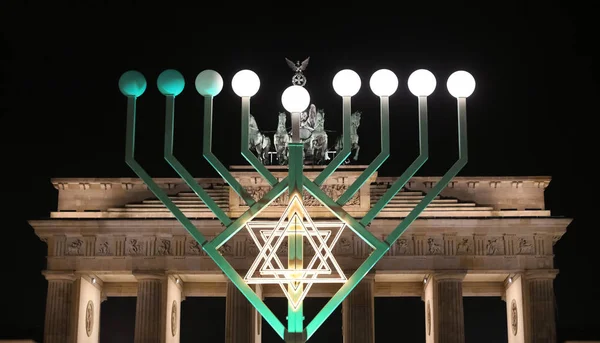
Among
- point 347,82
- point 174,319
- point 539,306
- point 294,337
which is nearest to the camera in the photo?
point 294,337

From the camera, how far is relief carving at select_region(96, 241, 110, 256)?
3325cm

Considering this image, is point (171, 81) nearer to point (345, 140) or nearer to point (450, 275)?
point (345, 140)

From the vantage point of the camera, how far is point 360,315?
3278cm

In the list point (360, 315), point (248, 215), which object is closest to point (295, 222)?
point (248, 215)

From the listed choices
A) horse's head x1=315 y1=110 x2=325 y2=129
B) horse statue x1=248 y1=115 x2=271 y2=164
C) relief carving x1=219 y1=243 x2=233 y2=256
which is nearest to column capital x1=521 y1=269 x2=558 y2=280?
horse's head x1=315 y1=110 x2=325 y2=129

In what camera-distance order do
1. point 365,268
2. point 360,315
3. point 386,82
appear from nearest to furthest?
1. point 365,268
2. point 386,82
3. point 360,315

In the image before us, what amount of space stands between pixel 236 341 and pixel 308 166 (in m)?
5.42

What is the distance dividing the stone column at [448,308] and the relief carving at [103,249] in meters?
9.46

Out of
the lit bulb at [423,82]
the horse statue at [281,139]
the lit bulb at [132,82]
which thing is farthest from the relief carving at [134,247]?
the lit bulb at [423,82]

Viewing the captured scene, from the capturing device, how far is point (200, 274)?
110 ft

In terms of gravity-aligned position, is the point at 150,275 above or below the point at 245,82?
above

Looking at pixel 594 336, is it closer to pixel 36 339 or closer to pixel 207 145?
pixel 36 339

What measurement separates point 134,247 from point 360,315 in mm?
6811

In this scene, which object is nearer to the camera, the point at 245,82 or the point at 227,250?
the point at 245,82
